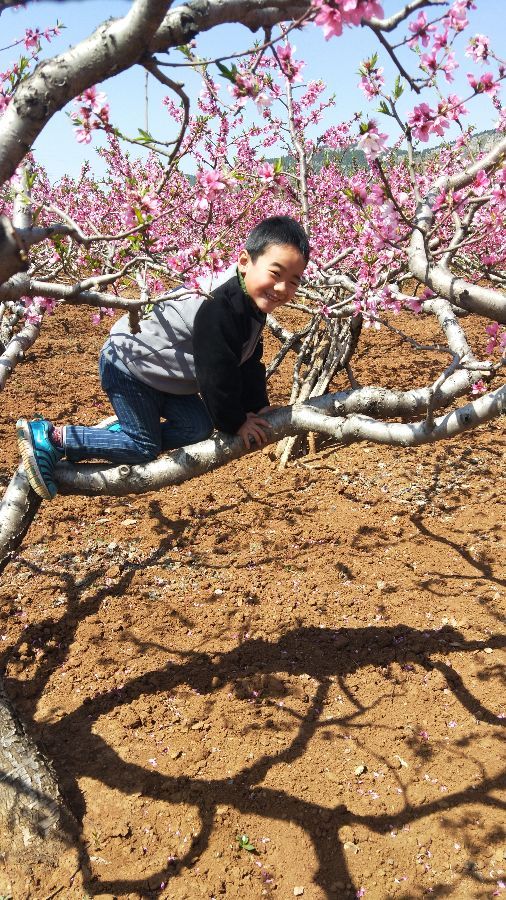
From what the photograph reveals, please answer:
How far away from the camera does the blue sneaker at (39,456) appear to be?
2.40 metres

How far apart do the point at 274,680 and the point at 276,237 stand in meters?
2.07

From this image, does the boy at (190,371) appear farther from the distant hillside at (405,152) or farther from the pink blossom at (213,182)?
the distant hillside at (405,152)

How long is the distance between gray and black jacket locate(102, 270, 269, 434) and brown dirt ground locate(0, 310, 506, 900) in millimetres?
1374

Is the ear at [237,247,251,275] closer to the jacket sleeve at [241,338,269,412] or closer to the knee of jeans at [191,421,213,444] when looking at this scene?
the jacket sleeve at [241,338,269,412]

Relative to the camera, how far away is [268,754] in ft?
8.83

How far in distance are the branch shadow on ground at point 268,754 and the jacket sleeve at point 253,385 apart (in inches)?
51.7

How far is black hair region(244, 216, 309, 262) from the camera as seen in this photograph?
2.35 meters

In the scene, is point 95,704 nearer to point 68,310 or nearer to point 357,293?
point 357,293

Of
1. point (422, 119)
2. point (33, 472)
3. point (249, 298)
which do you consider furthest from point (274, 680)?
point (422, 119)

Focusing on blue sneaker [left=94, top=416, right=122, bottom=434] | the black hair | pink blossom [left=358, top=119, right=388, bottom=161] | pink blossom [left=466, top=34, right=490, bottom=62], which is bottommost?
blue sneaker [left=94, top=416, right=122, bottom=434]

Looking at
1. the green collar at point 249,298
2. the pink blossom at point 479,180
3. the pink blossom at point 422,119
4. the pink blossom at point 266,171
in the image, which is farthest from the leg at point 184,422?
the pink blossom at point 422,119

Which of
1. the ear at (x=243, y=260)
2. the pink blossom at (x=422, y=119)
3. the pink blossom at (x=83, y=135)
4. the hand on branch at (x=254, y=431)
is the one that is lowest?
the hand on branch at (x=254, y=431)

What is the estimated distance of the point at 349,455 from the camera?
535 centimetres

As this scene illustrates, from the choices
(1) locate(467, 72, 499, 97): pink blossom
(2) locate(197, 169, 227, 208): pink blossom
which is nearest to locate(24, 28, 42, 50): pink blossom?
(2) locate(197, 169, 227, 208): pink blossom
